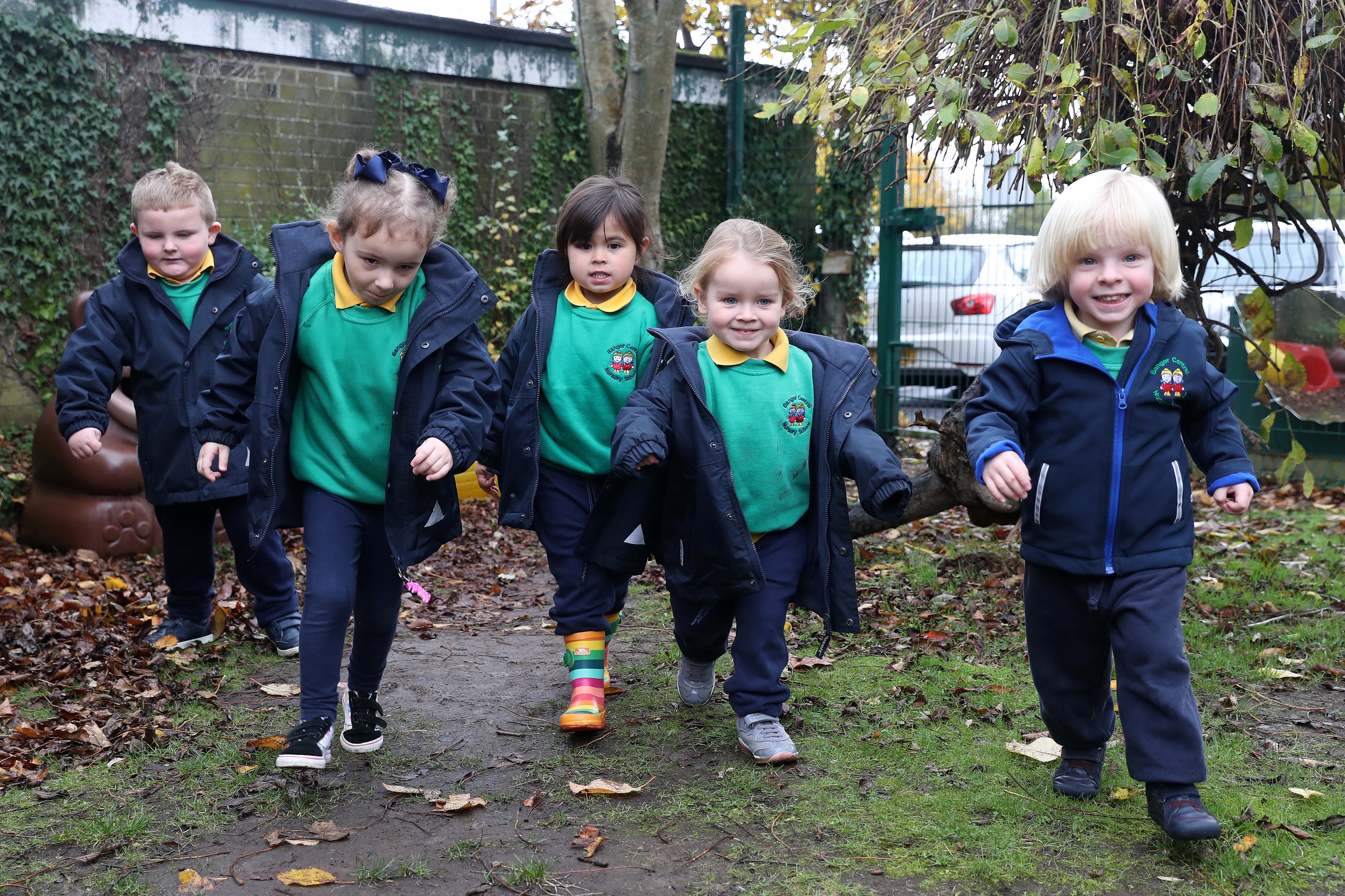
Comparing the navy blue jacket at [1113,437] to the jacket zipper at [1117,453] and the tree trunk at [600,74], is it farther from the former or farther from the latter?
the tree trunk at [600,74]

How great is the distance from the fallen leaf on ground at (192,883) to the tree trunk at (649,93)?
6296 millimetres

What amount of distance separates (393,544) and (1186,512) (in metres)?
2.08

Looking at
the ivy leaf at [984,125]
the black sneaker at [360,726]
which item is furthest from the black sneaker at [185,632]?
the ivy leaf at [984,125]

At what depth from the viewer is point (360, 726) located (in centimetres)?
352

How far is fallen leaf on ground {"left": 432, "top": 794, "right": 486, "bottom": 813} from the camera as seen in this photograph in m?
3.05

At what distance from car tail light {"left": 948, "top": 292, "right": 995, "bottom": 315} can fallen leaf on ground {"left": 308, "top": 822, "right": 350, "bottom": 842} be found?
6.99 m

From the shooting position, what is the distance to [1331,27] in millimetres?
3881

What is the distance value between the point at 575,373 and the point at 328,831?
1.67 metres

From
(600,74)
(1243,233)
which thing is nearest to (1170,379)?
(1243,233)

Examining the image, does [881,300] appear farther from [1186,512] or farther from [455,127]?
[1186,512]

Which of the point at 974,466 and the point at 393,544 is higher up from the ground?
the point at 974,466

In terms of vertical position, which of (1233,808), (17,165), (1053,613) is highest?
(17,165)

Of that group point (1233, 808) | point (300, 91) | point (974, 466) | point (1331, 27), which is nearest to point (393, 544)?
point (974, 466)

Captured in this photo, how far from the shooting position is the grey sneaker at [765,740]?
335 centimetres
